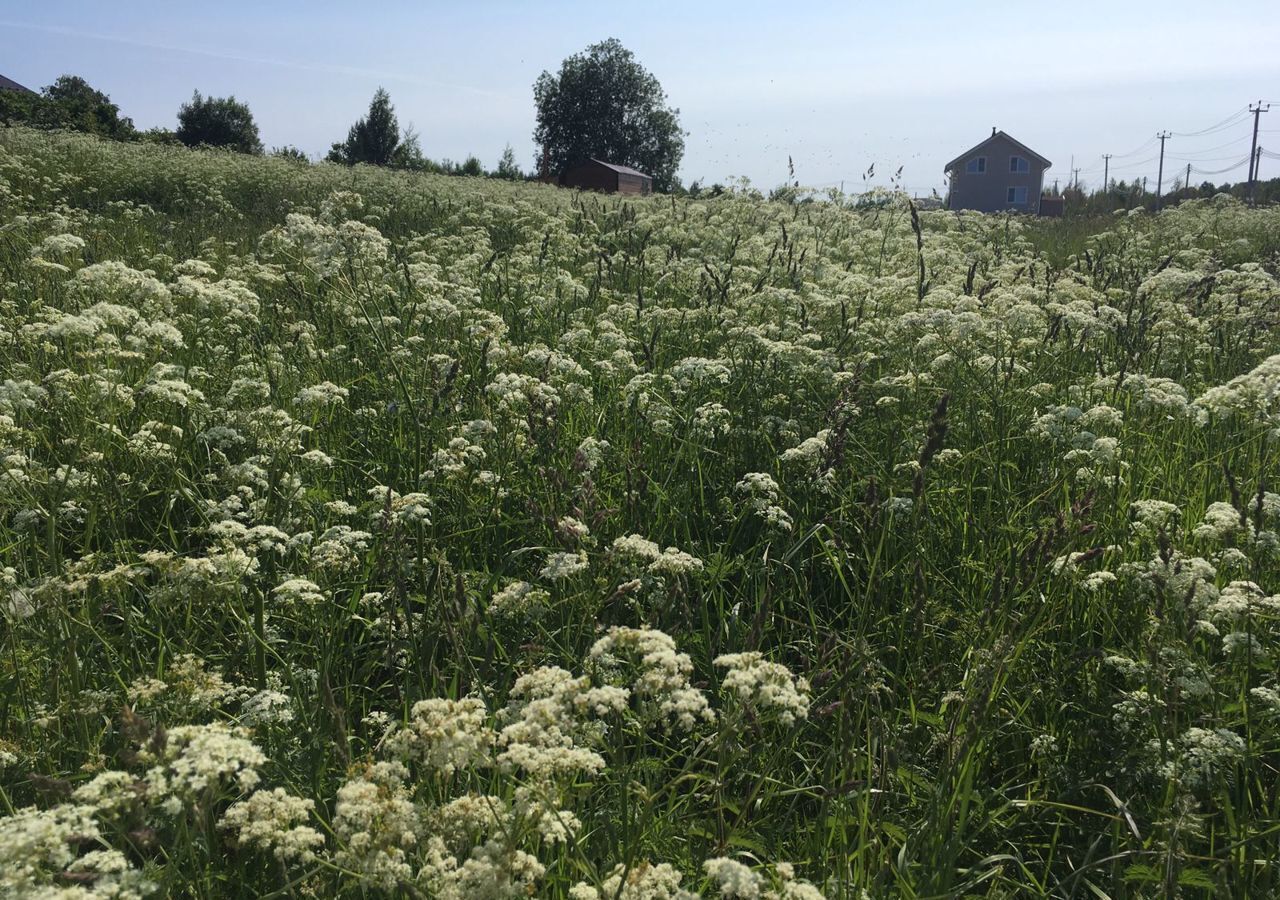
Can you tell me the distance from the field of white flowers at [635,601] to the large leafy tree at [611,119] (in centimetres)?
10373

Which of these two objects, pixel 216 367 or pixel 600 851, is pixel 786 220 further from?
pixel 600 851

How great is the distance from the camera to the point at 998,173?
84125 mm

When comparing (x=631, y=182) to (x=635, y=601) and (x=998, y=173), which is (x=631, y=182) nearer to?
(x=998, y=173)

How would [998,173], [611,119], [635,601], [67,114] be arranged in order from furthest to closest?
[611,119], [998,173], [67,114], [635,601]

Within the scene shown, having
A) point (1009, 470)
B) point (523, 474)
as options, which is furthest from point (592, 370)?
point (1009, 470)

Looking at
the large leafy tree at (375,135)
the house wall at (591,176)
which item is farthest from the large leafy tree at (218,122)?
the house wall at (591,176)

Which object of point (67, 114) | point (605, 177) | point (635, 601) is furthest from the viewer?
point (605, 177)

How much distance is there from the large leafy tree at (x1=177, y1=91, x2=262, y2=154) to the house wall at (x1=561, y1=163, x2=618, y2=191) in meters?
30.7

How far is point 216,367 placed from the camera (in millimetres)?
5957

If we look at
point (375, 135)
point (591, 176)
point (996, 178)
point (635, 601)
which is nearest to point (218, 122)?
point (375, 135)

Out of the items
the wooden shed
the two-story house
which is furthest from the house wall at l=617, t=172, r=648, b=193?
the two-story house

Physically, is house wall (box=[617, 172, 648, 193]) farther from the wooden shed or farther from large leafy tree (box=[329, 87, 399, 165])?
large leafy tree (box=[329, 87, 399, 165])

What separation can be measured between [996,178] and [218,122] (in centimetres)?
7714

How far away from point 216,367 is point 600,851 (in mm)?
4753
